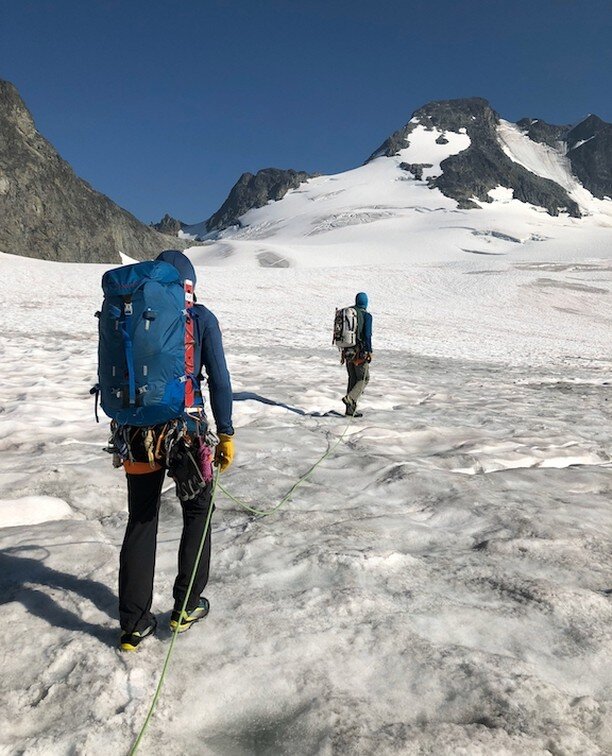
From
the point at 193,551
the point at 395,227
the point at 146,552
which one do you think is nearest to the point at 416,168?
the point at 395,227

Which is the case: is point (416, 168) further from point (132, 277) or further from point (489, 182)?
point (132, 277)

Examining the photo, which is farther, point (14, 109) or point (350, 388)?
point (14, 109)

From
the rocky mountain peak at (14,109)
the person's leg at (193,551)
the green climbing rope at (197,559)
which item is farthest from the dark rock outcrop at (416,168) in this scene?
the person's leg at (193,551)

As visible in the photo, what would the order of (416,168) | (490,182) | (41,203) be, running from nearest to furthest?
(41,203) → (490,182) → (416,168)

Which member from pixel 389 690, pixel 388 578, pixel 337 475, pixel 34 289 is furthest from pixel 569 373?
pixel 34 289

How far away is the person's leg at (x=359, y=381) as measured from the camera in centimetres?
A: 923

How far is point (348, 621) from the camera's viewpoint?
10.5 ft

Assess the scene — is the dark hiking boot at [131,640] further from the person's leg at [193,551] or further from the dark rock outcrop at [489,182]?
the dark rock outcrop at [489,182]

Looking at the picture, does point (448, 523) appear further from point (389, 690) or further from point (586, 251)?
point (586, 251)

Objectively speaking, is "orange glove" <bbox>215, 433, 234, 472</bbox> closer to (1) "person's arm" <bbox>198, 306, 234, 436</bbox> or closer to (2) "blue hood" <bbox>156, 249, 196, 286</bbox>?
(1) "person's arm" <bbox>198, 306, 234, 436</bbox>

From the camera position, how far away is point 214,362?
11.0ft

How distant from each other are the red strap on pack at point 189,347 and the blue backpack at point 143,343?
102 mm

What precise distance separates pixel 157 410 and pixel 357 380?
659 centimetres

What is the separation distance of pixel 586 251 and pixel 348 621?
84.8 meters
